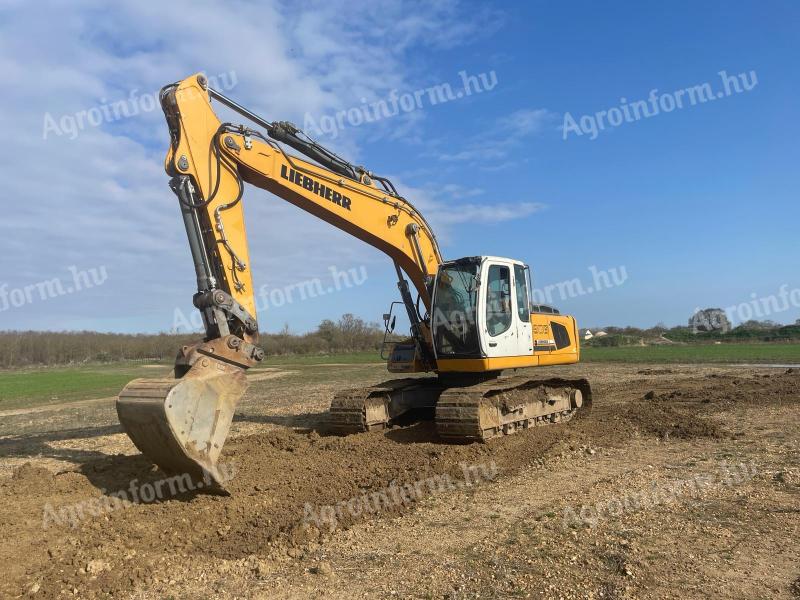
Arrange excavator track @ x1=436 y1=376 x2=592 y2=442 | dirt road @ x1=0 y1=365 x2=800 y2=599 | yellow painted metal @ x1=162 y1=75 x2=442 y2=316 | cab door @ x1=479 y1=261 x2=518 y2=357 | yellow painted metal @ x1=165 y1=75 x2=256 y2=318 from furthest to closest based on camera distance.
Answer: cab door @ x1=479 y1=261 x2=518 y2=357 → excavator track @ x1=436 y1=376 x2=592 y2=442 → yellow painted metal @ x1=162 y1=75 x2=442 y2=316 → yellow painted metal @ x1=165 y1=75 x2=256 y2=318 → dirt road @ x1=0 y1=365 x2=800 y2=599

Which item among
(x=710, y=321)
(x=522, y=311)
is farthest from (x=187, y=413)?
(x=710, y=321)

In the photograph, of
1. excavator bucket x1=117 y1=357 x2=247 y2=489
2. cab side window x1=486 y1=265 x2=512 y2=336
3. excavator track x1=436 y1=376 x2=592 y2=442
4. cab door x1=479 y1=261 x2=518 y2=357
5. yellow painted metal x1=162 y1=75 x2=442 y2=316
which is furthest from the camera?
cab side window x1=486 y1=265 x2=512 y2=336

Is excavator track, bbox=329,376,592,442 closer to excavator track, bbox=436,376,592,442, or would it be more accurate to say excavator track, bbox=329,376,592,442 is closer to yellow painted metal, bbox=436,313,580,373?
excavator track, bbox=436,376,592,442

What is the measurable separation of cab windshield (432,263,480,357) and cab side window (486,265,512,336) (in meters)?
0.25

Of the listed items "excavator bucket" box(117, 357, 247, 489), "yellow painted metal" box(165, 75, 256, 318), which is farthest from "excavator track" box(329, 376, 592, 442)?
"excavator bucket" box(117, 357, 247, 489)

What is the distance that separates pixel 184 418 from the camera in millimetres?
5707

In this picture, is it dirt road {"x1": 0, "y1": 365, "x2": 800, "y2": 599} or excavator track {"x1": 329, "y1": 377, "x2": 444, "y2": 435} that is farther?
excavator track {"x1": 329, "y1": 377, "x2": 444, "y2": 435}

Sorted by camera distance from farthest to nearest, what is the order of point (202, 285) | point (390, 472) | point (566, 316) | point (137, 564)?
point (566, 316)
point (390, 472)
point (202, 285)
point (137, 564)

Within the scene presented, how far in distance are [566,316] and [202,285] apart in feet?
24.7

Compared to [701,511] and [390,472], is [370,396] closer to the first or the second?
[390,472]

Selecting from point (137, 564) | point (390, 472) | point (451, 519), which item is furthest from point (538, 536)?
point (137, 564)

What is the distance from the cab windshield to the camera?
9359 millimetres

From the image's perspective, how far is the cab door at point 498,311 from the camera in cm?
929

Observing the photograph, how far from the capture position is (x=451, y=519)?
19.1 feet
